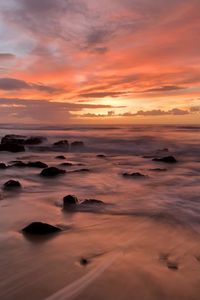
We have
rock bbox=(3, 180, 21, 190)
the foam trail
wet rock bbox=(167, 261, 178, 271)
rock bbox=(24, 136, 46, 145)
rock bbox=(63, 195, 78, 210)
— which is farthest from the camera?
rock bbox=(24, 136, 46, 145)

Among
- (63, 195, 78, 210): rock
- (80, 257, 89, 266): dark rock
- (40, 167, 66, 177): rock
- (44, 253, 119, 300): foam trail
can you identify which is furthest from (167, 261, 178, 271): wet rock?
(40, 167, 66, 177): rock

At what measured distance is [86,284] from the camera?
3461 millimetres

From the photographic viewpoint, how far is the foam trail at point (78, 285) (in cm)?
322

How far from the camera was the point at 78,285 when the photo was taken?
3.44 m

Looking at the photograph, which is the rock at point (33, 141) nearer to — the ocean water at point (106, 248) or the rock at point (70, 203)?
the ocean water at point (106, 248)

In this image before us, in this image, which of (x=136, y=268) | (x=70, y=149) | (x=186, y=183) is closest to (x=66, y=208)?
(x=136, y=268)

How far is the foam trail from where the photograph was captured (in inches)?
127

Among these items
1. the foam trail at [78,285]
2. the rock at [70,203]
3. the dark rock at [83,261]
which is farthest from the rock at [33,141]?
the foam trail at [78,285]

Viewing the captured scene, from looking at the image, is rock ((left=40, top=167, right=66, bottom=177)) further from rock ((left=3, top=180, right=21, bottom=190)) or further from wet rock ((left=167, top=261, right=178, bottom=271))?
wet rock ((left=167, top=261, right=178, bottom=271))

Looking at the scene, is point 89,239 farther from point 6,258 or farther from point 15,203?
point 15,203

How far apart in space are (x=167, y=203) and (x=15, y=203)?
335 centimetres

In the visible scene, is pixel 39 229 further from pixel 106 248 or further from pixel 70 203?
pixel 70 203

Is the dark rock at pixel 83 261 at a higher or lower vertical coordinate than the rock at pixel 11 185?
lower

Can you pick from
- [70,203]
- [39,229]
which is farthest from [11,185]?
[39,229]
